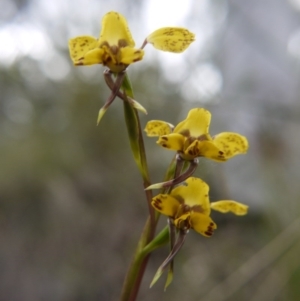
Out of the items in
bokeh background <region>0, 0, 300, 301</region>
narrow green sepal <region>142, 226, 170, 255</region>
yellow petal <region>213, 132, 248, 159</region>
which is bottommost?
bokeh background <region>0, 0, 300, 301</region>

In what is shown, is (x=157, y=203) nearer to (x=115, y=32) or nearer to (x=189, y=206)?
(x=189, y=206)

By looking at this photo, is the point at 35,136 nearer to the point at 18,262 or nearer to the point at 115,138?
the point at 115,138

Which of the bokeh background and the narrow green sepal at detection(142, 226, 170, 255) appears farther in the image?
the bokeh background

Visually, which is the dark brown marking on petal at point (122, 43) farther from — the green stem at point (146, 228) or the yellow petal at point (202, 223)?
the yellow petal at point (202, 223)

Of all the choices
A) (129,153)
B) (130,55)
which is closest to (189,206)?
(130,55)

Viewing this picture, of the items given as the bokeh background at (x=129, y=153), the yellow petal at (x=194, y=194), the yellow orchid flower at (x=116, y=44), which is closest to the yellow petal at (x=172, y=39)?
the yellow orchid flower at (x=116, y=44)

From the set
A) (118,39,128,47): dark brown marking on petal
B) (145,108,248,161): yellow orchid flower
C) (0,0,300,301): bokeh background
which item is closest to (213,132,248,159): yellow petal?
(145,108,248,161): yellow orchid flower

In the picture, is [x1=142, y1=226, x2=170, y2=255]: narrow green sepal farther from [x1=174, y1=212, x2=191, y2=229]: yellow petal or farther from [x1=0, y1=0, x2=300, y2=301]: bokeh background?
[x1=0, y1=0, x2=300, y2=301]: bokeh background
